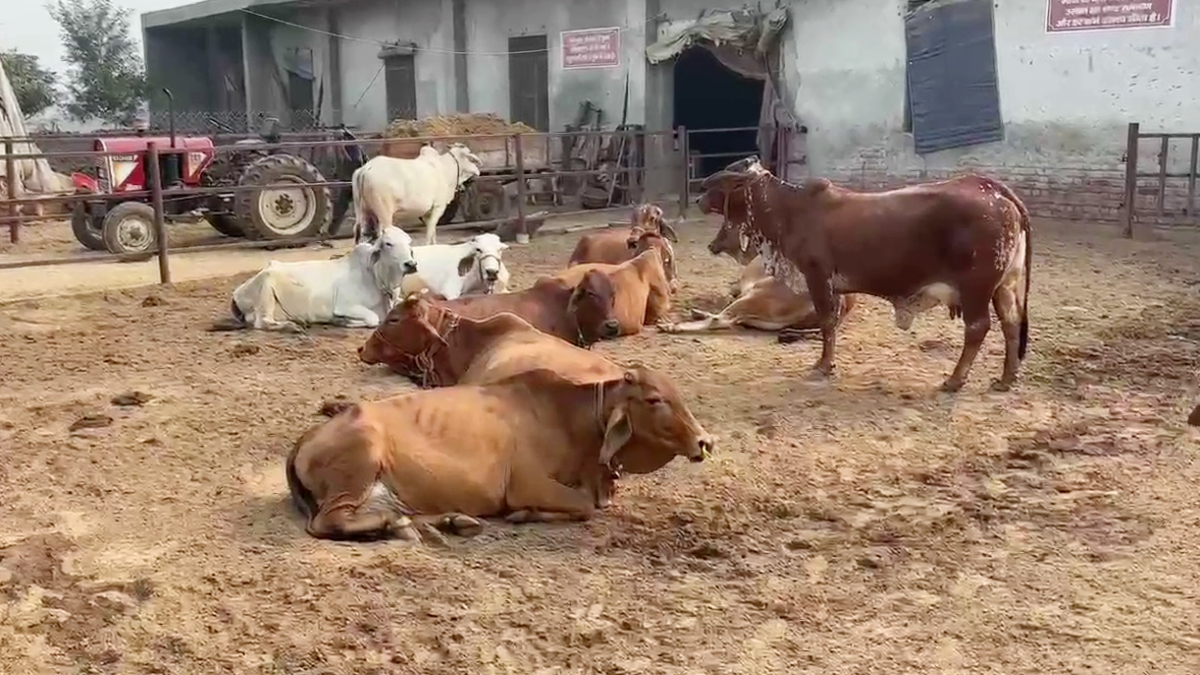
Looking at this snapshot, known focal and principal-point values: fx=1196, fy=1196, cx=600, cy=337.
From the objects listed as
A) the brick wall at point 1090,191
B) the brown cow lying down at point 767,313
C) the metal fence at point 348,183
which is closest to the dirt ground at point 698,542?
the brown cow lying down at point 767,313

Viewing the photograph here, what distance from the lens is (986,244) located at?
619 centimetres

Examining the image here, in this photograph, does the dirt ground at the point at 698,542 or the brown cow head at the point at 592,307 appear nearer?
the dirt ground at the point at 698,542

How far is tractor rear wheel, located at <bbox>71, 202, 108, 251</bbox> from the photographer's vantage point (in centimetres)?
1257

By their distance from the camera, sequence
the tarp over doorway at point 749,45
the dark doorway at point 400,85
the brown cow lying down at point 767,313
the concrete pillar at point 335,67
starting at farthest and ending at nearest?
the concrete pillar at point 335,67 → the dark doorway at point 400,85 → the tarp over doorway at point 749,45 → the brown cow lying down at point 767,313

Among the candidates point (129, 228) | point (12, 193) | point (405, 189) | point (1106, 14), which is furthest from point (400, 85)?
point (1106, 14)

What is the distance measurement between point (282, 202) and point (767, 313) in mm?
6729

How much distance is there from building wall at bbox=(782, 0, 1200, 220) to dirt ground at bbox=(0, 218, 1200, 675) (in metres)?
6.72

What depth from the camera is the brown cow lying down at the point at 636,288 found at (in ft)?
25.0

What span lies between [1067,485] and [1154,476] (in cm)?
40

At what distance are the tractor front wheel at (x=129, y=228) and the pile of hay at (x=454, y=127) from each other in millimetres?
4490

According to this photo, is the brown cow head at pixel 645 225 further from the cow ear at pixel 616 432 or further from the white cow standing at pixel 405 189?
the cow ear at pixel 616 432

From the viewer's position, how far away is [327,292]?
830 cm

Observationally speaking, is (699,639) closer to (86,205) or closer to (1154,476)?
(1154,476)

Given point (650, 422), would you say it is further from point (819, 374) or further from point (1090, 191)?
point (1090, 191)
